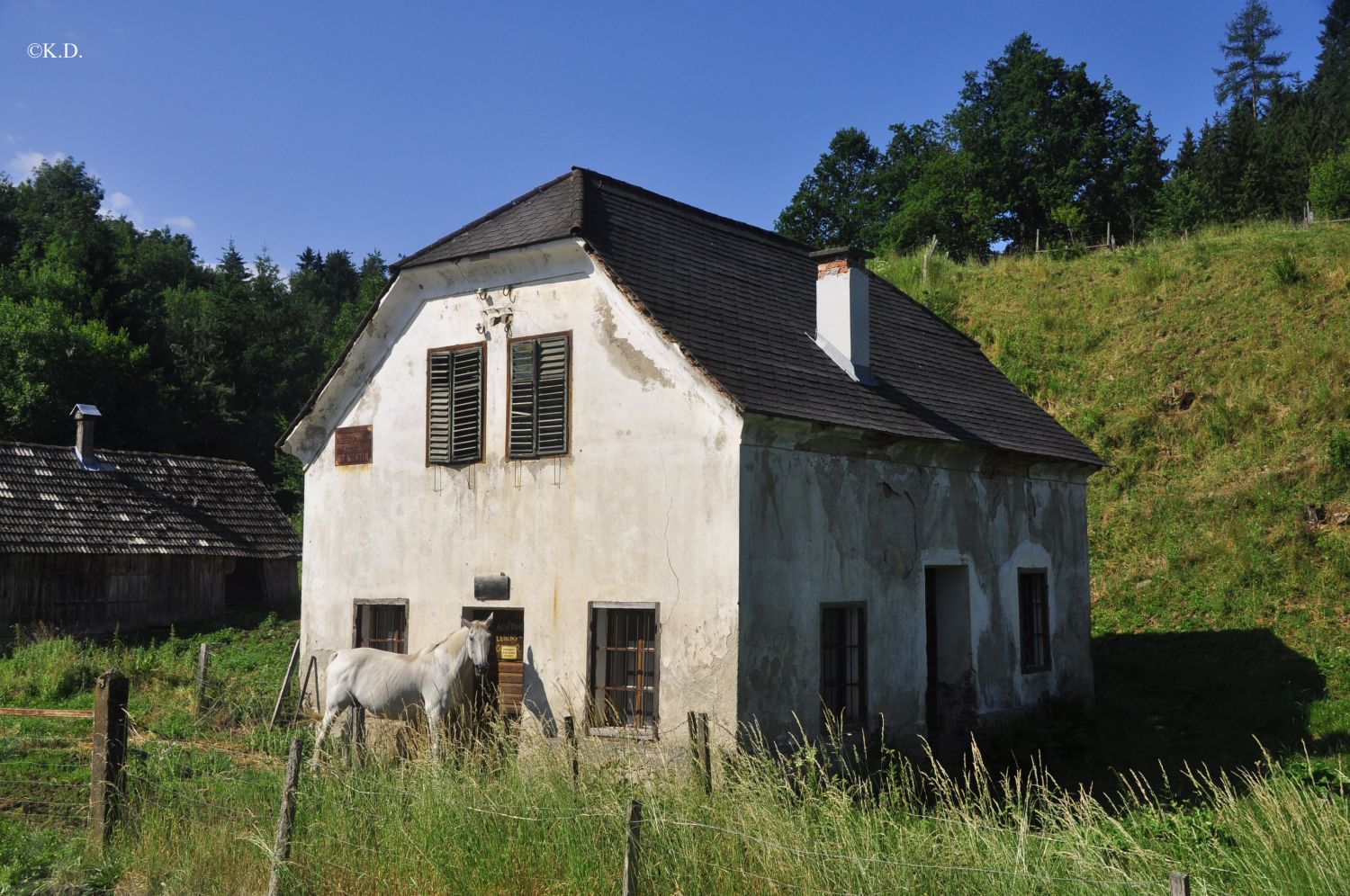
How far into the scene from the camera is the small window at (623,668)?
11969mm

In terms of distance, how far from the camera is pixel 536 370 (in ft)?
43.3

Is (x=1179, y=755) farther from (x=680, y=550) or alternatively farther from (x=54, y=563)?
(x=54, y=563)

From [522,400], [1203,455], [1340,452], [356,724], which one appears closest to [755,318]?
[522,400]

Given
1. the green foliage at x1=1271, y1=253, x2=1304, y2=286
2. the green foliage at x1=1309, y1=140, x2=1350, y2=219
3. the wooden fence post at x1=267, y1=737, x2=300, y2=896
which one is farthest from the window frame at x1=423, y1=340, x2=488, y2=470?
the green foliage at x1=1309, y1=140, x2=1350, y2=219

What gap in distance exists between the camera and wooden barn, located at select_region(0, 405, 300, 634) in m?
24.0

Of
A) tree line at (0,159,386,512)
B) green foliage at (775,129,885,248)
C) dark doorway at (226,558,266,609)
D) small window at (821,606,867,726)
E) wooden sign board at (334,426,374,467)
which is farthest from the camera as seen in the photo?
green foliage at (775,129,885,248)

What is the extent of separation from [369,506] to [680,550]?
4964 mm

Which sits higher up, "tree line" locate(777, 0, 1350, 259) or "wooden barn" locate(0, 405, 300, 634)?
"tree line" locate(777, 0, 1350, 259)

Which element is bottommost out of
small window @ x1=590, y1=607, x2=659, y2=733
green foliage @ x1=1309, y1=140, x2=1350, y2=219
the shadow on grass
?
the shadow on grass

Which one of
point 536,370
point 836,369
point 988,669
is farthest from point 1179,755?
point 536,370

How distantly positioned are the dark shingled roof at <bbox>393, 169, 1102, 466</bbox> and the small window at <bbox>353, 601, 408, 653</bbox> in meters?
4.49

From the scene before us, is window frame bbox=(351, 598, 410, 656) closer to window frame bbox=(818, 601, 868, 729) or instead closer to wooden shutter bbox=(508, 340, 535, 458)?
wooden shutter bbox=(508, 340, 535, 458)

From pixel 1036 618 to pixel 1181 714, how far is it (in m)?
2.44

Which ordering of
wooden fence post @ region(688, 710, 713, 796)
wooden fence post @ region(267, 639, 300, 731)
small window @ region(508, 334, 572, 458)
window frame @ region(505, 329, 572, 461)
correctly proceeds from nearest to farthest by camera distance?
A: 1. wooden fence post @ region(688, 710, 713, 796)
2. window frame @ region(505, 329, 572, 461)
3. small window @ region(508, 334, 572, 458)
4. wooden fence post @ region(267, 639, 300, 731)
